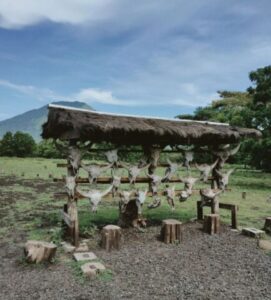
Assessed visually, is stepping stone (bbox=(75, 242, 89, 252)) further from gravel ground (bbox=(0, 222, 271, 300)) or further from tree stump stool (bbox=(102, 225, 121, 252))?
tree stump stool (bbox=(102, 225, 121, 252))

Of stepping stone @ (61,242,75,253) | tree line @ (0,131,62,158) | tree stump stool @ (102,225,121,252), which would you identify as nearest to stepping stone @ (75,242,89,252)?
stepping stone @ (61,242,75,253)

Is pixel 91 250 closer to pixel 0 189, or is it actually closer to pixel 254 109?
pixel 0 189

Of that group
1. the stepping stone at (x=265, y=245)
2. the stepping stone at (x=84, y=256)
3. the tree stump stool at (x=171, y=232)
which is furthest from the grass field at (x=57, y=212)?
the stepping stone at (x=265, y=245)

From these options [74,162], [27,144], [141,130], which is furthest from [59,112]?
[27,144]

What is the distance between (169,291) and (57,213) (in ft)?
25.7

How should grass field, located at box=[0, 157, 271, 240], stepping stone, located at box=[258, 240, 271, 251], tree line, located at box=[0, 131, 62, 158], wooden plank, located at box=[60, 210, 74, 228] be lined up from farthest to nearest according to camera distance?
1. tree line, located at box=[0, 131, 62, 158]
2. grass field, located at box=[0, 157, 271, 240]
3. stepping stone, located at box=[258, 240, 271, 251]
4. wooden plank, located at box=[60, 210, 74, 228]

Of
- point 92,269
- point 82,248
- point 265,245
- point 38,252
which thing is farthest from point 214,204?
point 38,252

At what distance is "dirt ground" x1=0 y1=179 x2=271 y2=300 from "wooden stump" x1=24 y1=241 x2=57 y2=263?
0.18 m

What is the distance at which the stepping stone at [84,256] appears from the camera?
782 cm

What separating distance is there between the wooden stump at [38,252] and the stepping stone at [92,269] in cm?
89

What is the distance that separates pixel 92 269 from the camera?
7.04m

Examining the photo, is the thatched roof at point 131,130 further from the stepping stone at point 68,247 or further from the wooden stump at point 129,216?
the stepping stone at point 68,247

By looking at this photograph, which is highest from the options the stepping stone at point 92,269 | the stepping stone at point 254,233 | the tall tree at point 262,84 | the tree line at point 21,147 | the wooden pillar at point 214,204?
the tall tree at point 262,84

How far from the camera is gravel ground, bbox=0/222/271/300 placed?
625 cm
